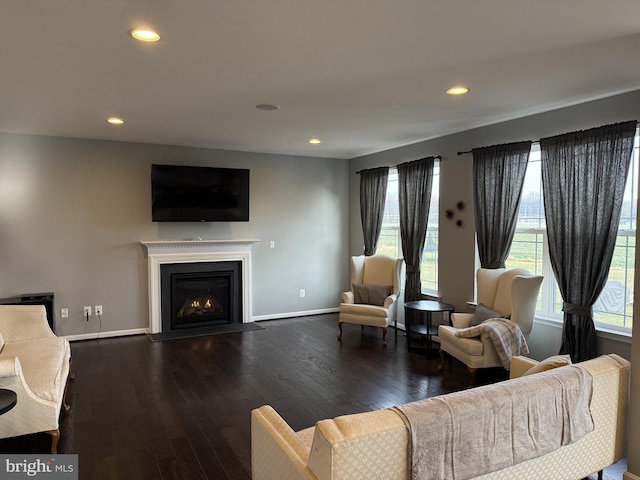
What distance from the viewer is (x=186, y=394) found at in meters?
3.77

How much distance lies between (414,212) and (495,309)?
1699mm

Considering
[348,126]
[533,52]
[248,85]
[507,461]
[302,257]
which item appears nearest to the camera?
[507,461]

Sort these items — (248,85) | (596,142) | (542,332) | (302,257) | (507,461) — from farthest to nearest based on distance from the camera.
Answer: (302,257)
(542,332)
(596,142)
(248,85)
(507,461)

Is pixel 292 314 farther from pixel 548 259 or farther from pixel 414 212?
pixel 548 259

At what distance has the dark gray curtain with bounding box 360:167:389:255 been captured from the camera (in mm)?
6340

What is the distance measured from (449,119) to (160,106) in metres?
2.79

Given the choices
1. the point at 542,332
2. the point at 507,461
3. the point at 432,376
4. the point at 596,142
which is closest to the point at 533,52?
the point at 596,142

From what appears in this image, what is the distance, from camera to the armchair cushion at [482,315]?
4172 mm

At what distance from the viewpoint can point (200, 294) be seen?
20.3 ft

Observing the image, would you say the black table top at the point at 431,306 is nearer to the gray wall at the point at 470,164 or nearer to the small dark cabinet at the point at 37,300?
the gray wall at the point at 470,164

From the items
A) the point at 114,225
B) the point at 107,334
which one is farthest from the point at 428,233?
the point at 107,334

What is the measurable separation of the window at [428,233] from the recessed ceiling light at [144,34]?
147 inches

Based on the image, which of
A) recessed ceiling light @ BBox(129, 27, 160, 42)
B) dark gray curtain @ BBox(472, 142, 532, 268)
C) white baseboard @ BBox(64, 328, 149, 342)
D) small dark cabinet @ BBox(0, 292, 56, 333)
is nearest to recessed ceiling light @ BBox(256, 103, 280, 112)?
recessed ceiling light @ BBox(129, 27, 160, 42)

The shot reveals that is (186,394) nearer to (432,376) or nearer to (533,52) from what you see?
(432,376)
